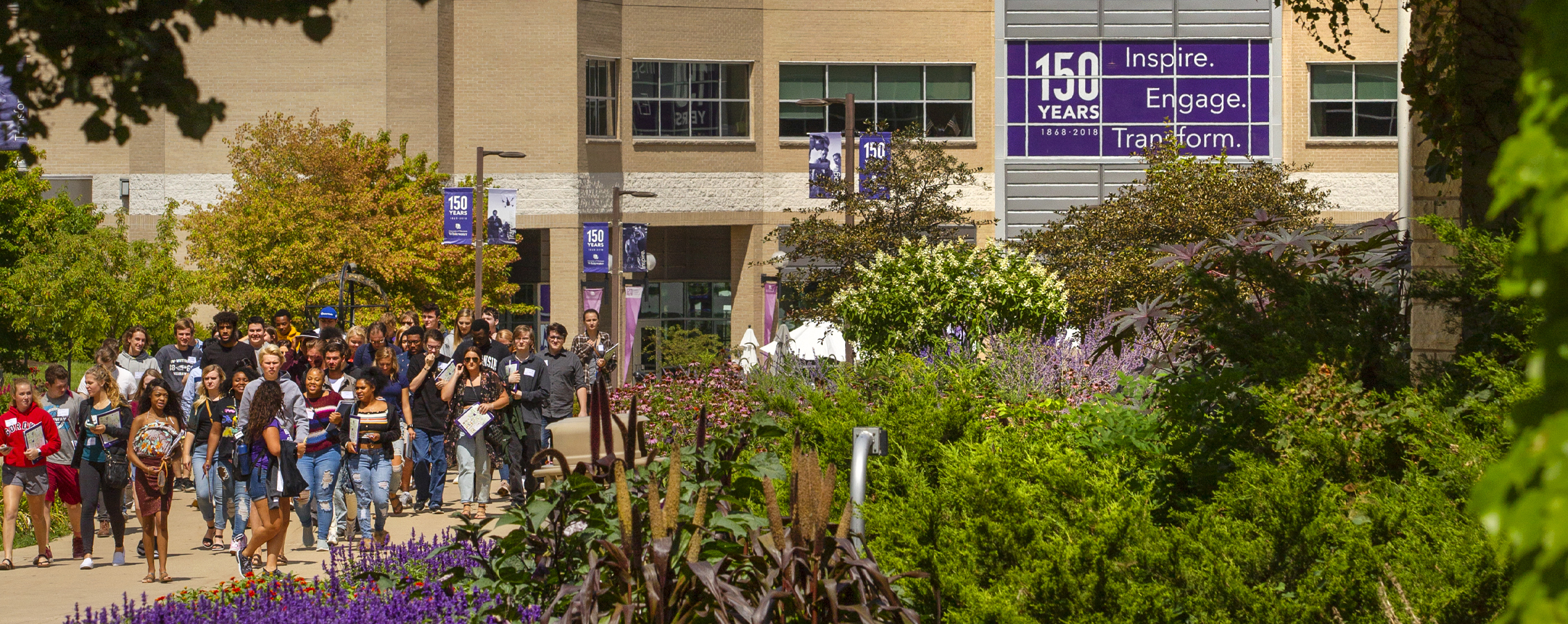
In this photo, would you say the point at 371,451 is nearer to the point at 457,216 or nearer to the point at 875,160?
the point at 875,160

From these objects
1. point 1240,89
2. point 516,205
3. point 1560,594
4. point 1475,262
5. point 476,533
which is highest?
point 1240,89

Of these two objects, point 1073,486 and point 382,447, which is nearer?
point 1073,486

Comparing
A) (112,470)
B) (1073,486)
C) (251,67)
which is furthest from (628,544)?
(251,67)

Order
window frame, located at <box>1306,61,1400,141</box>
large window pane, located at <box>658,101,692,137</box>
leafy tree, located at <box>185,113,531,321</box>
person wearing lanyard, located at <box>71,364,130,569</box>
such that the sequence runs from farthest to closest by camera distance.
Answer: large window pane, located at <box>658,101,692,137</box>, window frame, located at <box>1306,61,1400,141</box>, leafy tree, located at <box>185,113,531,321</box>, person wearing lanyard, located at <box>71,364,130,569</box>

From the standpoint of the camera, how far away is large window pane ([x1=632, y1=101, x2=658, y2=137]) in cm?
4097

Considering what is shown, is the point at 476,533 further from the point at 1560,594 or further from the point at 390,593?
the point at 1560,594

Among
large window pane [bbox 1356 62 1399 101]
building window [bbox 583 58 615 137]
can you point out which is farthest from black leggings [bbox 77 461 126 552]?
large window pane [bbox 1356 62 1399 101]

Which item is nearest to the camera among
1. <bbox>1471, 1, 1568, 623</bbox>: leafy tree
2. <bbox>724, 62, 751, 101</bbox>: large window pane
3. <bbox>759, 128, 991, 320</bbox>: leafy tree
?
<bbox>1471, 1, 1568, 623</bbox>: leafy tree

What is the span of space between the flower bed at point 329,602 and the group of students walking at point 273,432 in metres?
0.49

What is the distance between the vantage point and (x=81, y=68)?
116 inches

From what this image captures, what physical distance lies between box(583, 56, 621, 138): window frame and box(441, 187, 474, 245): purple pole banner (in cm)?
676

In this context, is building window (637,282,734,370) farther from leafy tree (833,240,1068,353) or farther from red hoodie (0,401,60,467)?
red hoodie (0,401,60,467)

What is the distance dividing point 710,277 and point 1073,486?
40.5 m

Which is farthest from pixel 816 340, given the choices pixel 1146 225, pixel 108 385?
pixel 108 385
